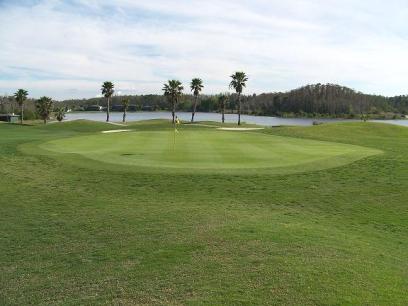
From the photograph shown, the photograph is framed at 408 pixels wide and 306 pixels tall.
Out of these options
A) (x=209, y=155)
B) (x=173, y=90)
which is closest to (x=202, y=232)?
(x=209, y=155)

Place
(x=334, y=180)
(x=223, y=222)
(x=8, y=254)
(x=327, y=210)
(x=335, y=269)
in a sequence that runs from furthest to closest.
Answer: (x=334, y=180)
(x=327, y=210)
(x=223, y=222)
(x=8, y=254)
(x=335, y=269)

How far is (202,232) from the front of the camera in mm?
12094

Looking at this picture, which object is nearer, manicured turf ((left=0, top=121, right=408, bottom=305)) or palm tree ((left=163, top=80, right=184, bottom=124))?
manicured turf ((left=0, top=121, right=408, bottom=305))

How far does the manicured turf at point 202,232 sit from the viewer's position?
8.53 metres

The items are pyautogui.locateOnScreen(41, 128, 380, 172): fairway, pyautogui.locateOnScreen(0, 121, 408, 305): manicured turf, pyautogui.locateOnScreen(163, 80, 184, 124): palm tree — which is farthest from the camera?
pyautogui.locateOnScreen(163, 80, 184, 124): palm tree

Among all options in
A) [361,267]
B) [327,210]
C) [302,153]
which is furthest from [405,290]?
[302,153]

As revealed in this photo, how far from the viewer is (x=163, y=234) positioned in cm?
1192

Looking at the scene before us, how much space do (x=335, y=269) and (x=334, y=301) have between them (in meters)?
1.57

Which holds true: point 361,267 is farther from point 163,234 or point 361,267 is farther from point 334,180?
point 334,180

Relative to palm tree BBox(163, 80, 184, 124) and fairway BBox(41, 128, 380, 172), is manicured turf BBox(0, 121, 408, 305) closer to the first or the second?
fairway BBox(41, 128, 380, 172)

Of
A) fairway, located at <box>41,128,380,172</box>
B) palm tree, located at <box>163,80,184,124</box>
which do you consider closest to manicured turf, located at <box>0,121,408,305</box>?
fairway, located at <box>41,128,380,172</box>

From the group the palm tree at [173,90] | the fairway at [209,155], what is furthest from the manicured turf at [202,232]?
the palm tree at [173,90]

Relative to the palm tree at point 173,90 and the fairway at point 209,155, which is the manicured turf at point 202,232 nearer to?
the fairway at point 209,155

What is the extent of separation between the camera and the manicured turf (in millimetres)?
8531
